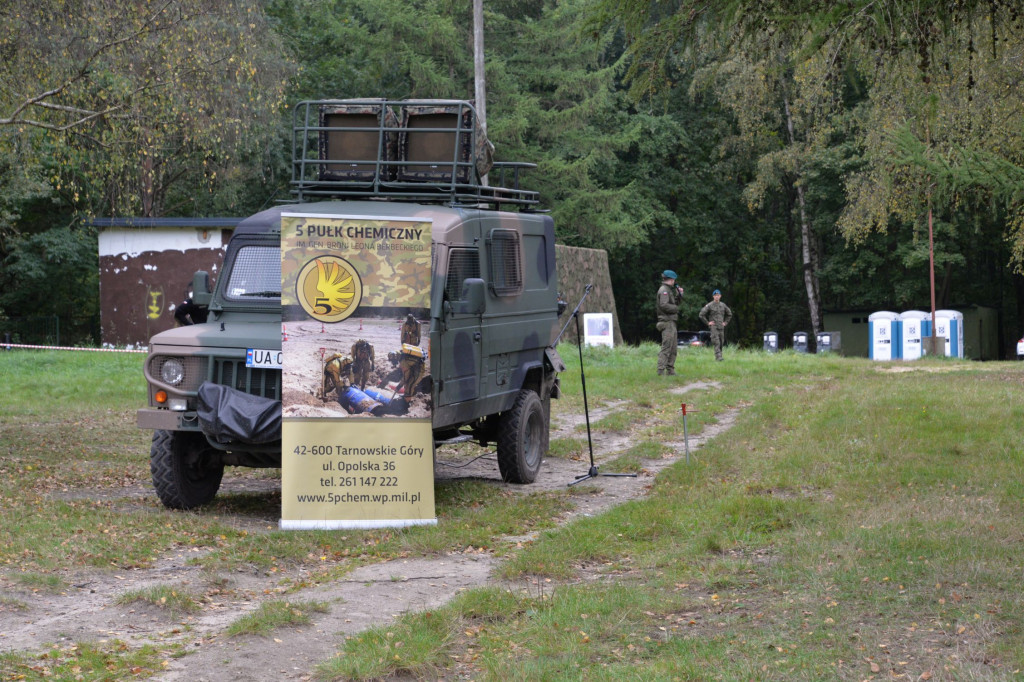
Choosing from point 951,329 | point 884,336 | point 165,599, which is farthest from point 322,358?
point 951,329

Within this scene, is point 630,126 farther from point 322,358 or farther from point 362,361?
point 322,358

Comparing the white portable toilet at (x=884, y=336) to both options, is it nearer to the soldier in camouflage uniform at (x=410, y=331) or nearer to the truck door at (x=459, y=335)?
the truck door at (x=459, y=335)

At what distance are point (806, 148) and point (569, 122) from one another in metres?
8.97

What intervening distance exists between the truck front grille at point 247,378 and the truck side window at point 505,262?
7.67ft

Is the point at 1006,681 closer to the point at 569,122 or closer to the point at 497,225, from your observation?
the point at 497,225

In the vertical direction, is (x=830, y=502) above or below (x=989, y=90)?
below

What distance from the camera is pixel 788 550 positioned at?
7633 mm

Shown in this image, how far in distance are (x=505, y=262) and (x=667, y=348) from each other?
1118 centimetres

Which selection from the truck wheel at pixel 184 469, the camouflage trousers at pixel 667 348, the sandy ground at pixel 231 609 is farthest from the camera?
the camouflage trousers at pixel 667 348

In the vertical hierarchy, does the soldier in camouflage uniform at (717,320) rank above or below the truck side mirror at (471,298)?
below

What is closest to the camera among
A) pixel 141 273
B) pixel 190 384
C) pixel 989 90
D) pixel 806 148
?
pixel 190 384

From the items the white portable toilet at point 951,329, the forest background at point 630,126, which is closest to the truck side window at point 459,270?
the forest background at point 630,126

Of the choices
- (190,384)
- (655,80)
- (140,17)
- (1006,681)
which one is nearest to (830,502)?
(655,80)

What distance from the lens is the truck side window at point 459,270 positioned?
988cm
